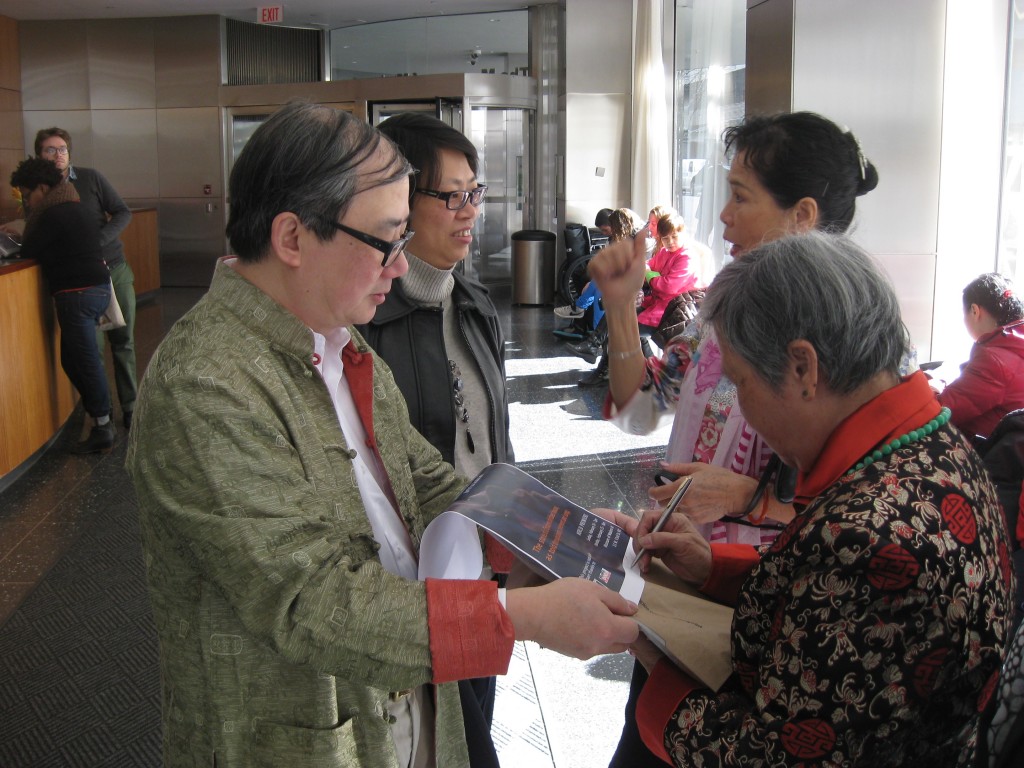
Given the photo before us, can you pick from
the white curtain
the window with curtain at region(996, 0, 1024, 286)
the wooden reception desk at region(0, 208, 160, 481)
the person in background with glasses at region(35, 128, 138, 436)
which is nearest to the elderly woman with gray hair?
the window with curtain at region(996, 0, 1024, 286)

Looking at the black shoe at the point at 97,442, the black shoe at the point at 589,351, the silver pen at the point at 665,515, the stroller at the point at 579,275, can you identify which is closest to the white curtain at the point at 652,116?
the stroller at the point at 579,275

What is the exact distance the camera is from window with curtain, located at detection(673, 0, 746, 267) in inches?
336

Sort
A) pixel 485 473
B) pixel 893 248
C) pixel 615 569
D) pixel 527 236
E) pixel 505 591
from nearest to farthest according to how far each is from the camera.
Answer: pixel 505 591 < pixel 615 569 < pixel 485 473 < pixel 893 248 < pixel 527 236

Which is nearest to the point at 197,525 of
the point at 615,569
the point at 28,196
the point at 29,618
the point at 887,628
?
the point at 615,569

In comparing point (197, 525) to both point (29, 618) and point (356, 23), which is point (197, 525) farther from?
point (356, 23)

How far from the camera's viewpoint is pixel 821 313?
1179 millimetres

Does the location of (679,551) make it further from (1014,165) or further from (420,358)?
(1014,165)

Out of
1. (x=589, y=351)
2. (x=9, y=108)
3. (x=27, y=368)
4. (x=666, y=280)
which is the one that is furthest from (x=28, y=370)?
(x=9, y=108)

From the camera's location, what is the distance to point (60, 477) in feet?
17.6

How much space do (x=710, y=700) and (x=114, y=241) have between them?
606 cm

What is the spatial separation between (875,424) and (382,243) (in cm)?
72

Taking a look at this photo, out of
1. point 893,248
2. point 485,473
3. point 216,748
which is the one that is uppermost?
point 893,248

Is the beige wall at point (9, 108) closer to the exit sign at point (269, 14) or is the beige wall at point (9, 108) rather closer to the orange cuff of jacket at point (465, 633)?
the exit sign at point (269, 14)

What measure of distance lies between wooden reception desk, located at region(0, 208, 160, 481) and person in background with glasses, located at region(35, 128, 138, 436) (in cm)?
35
